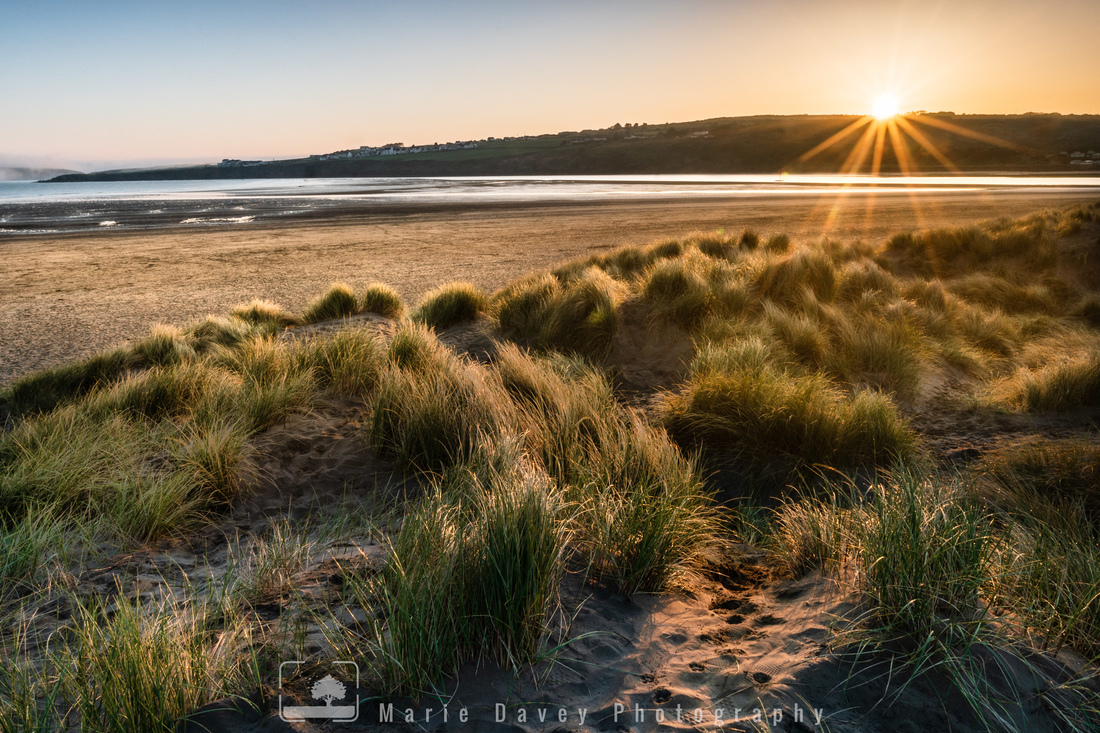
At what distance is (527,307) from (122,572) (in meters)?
5.78

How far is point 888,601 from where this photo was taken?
6.68 feet

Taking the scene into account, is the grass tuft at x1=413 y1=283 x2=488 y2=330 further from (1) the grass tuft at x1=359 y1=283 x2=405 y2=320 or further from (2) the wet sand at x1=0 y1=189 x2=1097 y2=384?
(2) the wet sand at x1=0 y1=189 x2=1097 y2=384

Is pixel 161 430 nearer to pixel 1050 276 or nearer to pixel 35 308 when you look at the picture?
pixel 35 308

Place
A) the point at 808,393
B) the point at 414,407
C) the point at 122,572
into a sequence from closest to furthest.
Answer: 1. the point at 122,572
2. the point at 414,407
3. the point at 808,393

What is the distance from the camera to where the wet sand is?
9.73 m

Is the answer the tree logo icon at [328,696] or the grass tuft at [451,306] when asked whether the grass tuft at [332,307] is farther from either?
the tree logo icon at [328,696]

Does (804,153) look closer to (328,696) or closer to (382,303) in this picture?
(382,303)

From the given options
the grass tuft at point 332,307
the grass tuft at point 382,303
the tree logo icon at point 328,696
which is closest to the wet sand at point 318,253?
the grass tuft at point 382,303

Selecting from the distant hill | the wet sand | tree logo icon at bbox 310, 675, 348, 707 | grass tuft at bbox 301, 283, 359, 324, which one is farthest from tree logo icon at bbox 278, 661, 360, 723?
the distant hill

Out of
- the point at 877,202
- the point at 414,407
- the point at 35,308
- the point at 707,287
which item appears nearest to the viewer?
the point at 414,407

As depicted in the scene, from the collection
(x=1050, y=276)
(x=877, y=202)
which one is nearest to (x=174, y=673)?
(x=1050, y=276)

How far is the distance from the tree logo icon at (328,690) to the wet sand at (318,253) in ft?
23.8

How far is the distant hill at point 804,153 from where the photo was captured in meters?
83.8

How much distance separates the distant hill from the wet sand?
67.1m
